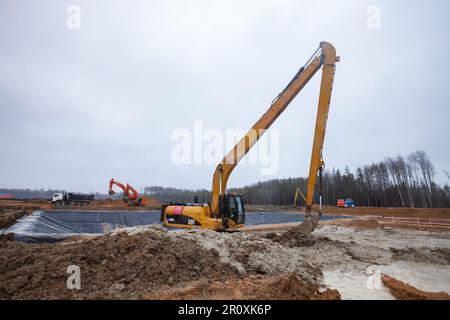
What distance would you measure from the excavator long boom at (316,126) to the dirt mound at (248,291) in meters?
4.18

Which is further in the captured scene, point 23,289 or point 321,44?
point 321,44

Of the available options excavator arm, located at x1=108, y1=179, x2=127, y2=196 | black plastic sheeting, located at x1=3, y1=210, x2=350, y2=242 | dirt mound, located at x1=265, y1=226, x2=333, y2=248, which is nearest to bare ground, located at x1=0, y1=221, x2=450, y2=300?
dirt mound, located at x1=265, y1=226, x2=333, y2=248

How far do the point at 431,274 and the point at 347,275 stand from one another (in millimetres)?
2303

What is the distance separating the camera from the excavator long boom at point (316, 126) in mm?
7699

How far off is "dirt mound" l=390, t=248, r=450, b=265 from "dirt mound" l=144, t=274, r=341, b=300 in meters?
5.25

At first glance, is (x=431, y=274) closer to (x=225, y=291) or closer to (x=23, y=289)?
(x=225, y=291)

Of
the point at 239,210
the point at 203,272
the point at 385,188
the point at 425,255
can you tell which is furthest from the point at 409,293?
the point at 385,188

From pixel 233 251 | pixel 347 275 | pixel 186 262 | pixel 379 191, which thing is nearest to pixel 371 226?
pixel 347 275

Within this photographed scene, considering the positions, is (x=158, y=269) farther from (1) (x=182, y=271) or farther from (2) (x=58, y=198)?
(2) (x=58, y=198)

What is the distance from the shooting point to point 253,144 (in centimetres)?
844

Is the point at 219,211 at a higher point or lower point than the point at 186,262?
higher

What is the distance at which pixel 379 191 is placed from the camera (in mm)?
56125

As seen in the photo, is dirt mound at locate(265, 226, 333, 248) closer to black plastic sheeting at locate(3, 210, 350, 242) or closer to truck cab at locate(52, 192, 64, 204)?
black plastic sheeting at locate(3, 210, 350, 242)

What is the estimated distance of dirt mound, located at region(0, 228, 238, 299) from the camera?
369 cm
